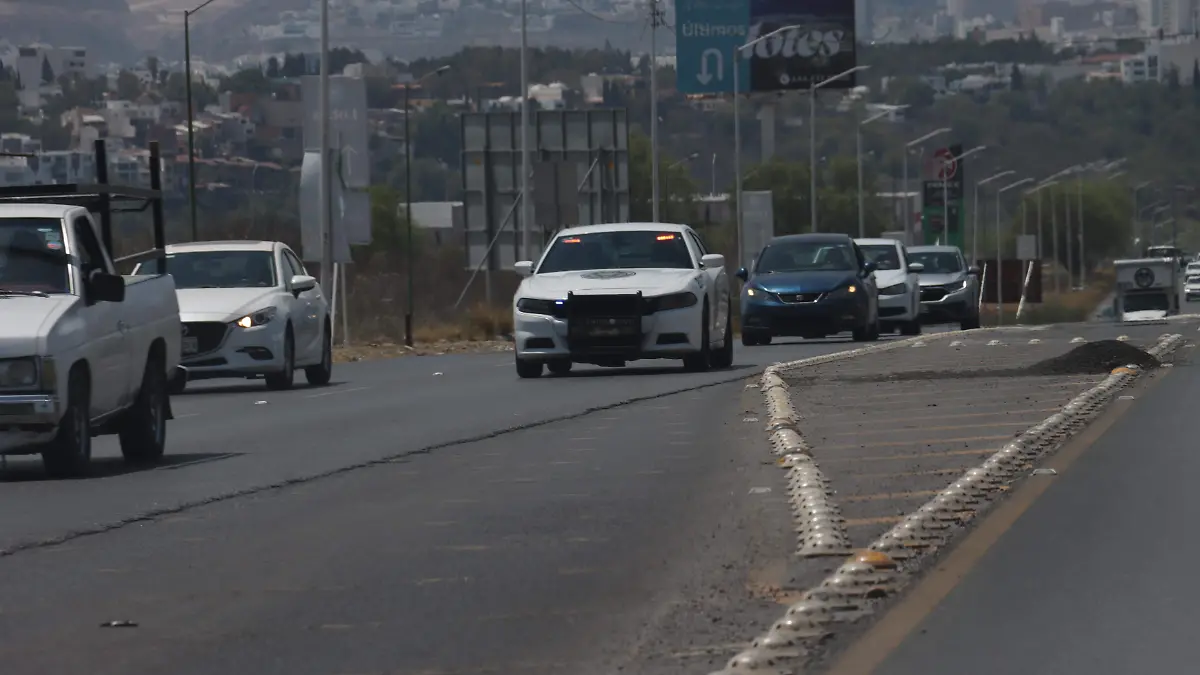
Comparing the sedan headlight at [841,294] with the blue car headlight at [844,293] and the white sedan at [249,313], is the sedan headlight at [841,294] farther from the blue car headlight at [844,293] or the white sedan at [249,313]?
the white sedan at [249,313]

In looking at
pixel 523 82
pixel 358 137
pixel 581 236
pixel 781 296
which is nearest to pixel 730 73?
pixel 523 82

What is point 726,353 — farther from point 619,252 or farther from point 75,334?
point 75,334

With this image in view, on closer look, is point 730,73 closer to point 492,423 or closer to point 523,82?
point 523,82

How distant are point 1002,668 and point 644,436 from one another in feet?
29.0

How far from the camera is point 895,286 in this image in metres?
38.7

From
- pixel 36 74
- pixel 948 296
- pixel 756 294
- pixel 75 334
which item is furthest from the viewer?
pixel 36 74

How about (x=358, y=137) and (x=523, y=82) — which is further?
(x=523, y=82)

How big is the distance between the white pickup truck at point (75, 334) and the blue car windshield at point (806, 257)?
19.1 metres

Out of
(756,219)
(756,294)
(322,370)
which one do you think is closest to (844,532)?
(322,370)

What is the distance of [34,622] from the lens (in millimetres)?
8578

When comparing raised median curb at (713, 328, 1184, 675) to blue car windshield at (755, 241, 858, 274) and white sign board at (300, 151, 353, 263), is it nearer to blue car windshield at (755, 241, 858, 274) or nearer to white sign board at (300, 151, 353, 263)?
blue car windshield at (755, 241, 858, 274)

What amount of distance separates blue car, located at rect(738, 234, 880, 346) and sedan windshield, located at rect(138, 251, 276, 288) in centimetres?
913

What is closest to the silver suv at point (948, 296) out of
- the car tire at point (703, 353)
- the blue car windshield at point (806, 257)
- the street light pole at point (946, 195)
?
the blue car windshield at point (806, 257)

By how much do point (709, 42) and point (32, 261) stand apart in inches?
3348
